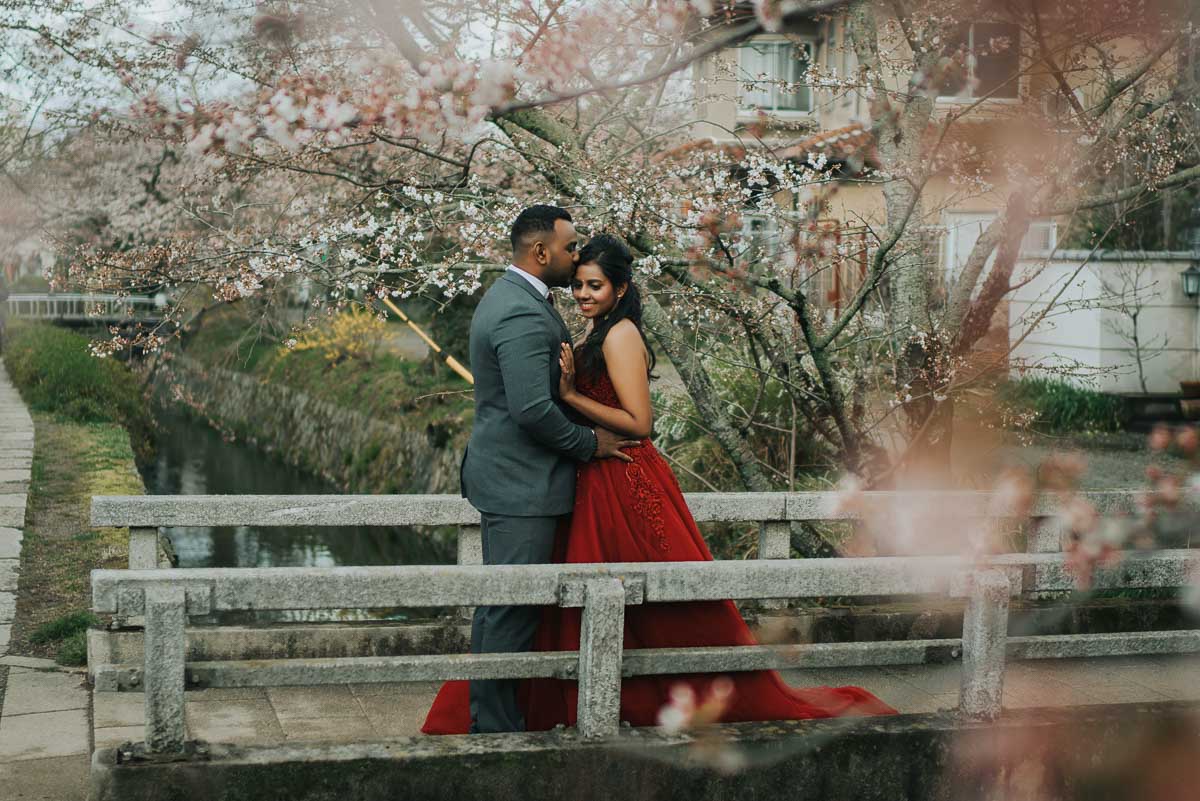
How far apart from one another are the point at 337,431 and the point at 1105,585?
17.6 m

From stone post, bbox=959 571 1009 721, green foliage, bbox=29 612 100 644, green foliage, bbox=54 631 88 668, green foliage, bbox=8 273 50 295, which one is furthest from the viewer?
green foliage, bbox=8 273 50 295

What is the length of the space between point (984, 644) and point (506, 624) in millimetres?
1639

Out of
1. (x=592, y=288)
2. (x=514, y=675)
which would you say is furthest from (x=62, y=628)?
(x=592, y=288)

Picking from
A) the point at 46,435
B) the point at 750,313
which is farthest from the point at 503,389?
the point at 46,435

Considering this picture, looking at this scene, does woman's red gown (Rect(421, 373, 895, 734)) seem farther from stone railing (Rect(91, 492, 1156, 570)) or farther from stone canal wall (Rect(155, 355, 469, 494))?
stone canal wall (Rect(155, 355, 469, 494))

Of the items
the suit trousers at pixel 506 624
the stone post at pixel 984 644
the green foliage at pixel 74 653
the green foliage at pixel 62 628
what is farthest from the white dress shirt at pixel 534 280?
the green foliage at pixel 62 628

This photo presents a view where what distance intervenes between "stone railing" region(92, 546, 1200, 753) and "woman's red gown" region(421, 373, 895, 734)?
0.23 meters

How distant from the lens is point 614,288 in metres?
4.46

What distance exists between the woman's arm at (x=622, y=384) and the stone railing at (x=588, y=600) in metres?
0.58

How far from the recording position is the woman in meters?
4.39

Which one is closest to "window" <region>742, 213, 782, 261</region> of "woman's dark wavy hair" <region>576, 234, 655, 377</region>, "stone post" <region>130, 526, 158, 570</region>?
"woman's dark wavy hair" <region>576, 234, 655, 377</region>

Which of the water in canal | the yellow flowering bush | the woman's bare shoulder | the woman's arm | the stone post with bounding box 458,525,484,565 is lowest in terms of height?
the water in canal

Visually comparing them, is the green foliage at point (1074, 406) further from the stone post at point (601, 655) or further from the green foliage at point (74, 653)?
the stone post at point (601, 655)

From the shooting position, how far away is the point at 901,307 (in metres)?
8.20
